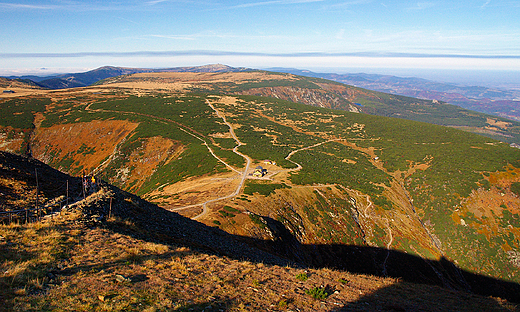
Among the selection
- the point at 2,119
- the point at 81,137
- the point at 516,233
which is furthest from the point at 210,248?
the point at 2,119

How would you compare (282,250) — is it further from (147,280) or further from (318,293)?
(147,280)

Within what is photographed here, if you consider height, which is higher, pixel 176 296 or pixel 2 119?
pixel 2 119

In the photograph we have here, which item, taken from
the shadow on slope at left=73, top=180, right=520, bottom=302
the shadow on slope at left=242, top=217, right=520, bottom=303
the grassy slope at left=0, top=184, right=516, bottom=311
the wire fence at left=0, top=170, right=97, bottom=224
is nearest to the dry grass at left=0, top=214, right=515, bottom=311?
the grassy slope at left=0, top=184, right=516, bottom=311

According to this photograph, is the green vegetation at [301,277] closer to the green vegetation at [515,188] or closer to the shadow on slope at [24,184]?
the shadow on slope at [24,184]

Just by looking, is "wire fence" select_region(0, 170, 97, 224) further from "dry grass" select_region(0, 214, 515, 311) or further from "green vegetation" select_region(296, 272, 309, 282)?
"green vegetation" select_region(296, 272, 309, 282)

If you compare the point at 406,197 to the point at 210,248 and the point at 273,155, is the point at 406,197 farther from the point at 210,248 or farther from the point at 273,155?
the point at 210,248

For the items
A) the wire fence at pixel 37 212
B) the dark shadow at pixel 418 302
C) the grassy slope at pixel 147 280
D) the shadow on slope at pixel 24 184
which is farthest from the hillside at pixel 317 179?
the dark shadow at pixel 418 302
